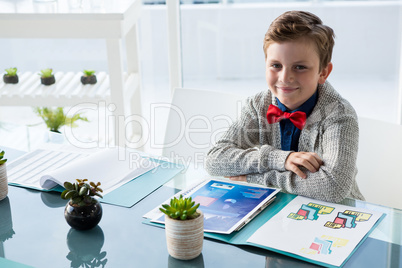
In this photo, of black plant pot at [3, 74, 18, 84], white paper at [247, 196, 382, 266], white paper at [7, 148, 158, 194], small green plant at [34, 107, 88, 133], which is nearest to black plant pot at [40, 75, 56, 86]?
black plant pot at [3, 74, 18, 84]

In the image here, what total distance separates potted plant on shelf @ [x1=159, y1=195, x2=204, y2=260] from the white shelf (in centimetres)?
144

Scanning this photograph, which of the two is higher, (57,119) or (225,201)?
(225,201)

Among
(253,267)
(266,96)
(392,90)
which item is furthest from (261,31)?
(253,267)

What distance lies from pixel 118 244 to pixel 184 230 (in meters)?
0.17

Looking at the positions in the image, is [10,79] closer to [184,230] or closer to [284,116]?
[284,116]

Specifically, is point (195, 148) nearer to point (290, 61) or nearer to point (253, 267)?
point (290, 61)

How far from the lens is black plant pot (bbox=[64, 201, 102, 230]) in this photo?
108cm

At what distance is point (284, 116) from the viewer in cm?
144

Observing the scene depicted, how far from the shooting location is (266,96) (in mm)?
1531

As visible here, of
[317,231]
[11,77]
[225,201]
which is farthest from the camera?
[11,77]

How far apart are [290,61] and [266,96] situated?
200 millimetres

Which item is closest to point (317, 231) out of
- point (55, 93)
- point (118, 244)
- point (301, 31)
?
point (118, 244)

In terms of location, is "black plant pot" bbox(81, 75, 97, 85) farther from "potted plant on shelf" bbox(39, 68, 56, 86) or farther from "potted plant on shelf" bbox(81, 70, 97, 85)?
"potted plant on shelf" bbox(39, 68, 56, 86)

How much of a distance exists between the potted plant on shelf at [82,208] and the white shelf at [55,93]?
126 centimetres
